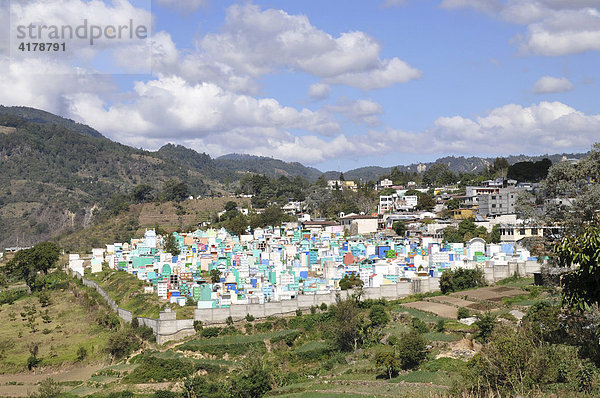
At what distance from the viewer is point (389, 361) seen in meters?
17.0

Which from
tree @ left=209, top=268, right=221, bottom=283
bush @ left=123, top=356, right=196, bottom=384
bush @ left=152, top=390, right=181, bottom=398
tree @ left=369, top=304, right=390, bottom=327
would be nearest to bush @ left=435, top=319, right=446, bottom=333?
tree @ left=369, top=304, right=390, bottom=327

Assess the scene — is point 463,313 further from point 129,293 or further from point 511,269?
point 129,293

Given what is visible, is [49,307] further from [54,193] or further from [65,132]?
[65,132]

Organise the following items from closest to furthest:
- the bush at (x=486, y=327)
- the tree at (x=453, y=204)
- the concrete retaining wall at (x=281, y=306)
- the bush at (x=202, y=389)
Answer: the bush at (x=202, y=389)
the bush at (x=486, y=327)
the concrete retaining wall at (x=281, y=306)
the tree at (x=453, y=204)

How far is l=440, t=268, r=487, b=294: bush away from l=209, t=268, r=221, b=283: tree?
9.80m

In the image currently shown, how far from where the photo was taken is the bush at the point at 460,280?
1011 inches

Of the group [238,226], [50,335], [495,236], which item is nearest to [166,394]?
[50,335]

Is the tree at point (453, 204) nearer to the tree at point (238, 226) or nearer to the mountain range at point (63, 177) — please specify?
the tree at point (238, 226)

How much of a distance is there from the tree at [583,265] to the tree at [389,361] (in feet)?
28.5

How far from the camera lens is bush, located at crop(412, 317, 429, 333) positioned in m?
19.9

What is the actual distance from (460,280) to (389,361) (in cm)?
965

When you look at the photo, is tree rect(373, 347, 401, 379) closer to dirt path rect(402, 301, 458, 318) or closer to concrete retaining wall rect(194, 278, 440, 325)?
dirt path rect(402, 301, 458, 318)

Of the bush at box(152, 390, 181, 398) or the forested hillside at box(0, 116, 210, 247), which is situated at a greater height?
the forested hillside at box(0, 116, 210, 247)

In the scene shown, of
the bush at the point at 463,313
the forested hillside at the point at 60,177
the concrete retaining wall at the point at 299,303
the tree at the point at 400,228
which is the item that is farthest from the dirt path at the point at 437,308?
the forested hillside at the point at 60,177
